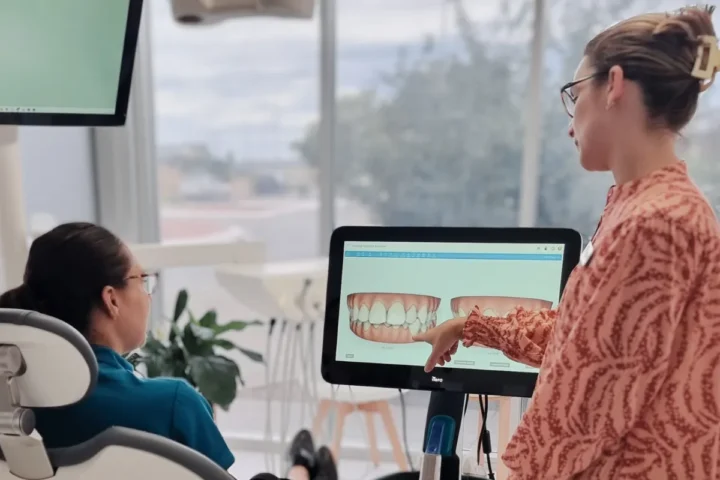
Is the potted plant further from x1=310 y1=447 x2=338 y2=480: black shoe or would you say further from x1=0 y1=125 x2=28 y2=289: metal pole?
x1=0 y1=125 x2=28 y2=289: metal pole

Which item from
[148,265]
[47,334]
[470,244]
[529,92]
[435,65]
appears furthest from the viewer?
[435,65]

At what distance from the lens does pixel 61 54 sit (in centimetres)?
148

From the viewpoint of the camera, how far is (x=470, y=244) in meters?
1.23

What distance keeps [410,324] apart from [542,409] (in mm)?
433

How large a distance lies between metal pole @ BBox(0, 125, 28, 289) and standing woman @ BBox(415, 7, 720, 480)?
4.15 feet

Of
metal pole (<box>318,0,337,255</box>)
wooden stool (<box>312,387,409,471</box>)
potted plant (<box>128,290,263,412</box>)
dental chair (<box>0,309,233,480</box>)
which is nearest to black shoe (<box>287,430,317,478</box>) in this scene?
wooden stool (<box>312,387,409,471</box>)

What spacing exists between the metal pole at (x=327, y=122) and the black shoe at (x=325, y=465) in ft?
3.02

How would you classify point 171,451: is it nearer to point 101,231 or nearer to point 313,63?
point 101,231

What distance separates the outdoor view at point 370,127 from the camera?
8.98ft

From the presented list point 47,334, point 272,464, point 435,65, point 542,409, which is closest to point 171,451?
point 47,334

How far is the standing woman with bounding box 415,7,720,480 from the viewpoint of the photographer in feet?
2.56

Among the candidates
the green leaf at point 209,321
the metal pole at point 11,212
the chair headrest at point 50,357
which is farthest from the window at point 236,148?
the chair headrest at point 50,357

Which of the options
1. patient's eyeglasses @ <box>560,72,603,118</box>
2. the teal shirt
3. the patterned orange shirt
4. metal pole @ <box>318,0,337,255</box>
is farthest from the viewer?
metal pole @ <box>318,0,337,255</box>

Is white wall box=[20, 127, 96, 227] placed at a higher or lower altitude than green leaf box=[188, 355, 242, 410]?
higher
